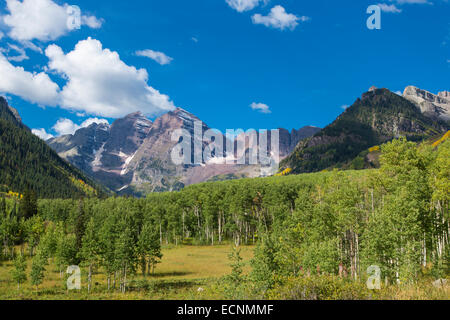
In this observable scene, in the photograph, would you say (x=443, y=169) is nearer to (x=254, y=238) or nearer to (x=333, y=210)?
(x=333, y=210)

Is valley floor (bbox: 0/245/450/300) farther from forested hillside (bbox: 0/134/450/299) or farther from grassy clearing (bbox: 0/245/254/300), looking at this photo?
forested hillside (bbox: 0/134/450/299)

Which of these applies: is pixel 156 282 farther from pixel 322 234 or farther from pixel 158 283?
pixel 322 234

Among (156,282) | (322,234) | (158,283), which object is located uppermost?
(322,234)

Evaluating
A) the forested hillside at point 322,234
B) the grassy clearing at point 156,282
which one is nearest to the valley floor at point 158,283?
the grassy clearing at point 156,282

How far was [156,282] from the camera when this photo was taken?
62.6 m

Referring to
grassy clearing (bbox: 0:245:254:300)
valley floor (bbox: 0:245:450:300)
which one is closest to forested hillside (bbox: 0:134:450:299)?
valley floor (bbox: 0:245:450:300)

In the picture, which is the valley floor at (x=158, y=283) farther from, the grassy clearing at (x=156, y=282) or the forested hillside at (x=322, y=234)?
the forested hillside at (x=322, y=234)

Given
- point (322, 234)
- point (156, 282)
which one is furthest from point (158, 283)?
point (322, 234)

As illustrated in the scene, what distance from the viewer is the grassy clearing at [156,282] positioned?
5092 centimetres

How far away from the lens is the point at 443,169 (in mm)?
46406

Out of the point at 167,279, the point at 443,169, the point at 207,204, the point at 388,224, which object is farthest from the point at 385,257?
the point at 207,204

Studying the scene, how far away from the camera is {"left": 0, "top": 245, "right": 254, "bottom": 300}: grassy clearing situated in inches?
2005

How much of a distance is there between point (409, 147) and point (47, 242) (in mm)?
89555
